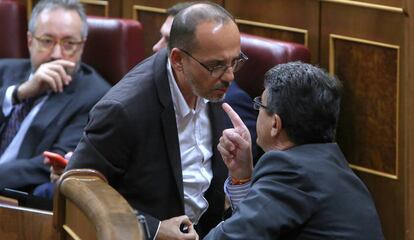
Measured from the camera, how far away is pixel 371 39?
325 cm

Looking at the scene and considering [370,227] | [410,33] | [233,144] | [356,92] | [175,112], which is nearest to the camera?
[370,227]

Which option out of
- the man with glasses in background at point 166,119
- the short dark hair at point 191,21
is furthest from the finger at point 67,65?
the short dark hair at point 191,21

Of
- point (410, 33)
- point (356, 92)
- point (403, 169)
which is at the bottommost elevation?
point (403, 169)

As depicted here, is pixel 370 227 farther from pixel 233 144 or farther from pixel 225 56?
pixel 225 56

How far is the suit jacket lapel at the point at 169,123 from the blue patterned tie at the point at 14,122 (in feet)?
3.77

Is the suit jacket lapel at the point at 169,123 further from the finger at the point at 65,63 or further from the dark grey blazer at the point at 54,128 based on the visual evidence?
the finger at the point at 65,63

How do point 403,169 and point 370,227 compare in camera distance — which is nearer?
point 370,227

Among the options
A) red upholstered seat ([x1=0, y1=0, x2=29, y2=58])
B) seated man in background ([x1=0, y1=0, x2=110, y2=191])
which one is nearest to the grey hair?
seated man in background ([x1=0, y1=0, x2=110, y2=191])

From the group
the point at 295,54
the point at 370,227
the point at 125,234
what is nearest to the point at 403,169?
the point at 295,54

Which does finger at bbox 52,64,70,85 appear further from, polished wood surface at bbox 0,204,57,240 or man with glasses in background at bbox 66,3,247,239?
polished wood surface at bbox 0,204,57,240

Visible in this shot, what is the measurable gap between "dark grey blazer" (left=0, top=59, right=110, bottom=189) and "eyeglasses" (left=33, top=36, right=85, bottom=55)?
0.09 metres

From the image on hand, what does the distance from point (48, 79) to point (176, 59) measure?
105 centimetres

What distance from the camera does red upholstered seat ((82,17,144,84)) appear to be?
3.72 meters

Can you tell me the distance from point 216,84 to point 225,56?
0.08m
